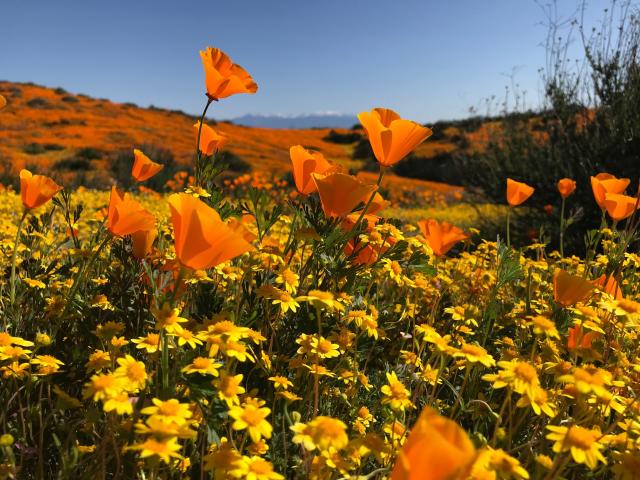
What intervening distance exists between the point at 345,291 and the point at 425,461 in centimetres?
104

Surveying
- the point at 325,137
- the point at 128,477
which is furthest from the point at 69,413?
the point at 325,137

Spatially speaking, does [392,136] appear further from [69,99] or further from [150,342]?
[69,99]

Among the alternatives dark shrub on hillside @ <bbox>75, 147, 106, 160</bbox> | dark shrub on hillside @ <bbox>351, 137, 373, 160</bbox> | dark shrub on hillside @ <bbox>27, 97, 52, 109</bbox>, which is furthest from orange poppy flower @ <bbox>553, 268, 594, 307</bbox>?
dark shrub on hillside @ <bbox>27, 97, 52, 109</bbox>

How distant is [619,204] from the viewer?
1843 millimetres

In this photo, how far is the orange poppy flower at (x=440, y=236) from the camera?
199 cm

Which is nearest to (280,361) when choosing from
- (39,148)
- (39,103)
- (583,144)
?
(583,144)

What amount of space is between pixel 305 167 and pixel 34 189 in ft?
2.81

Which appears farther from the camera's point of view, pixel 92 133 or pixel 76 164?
pixel 92 133

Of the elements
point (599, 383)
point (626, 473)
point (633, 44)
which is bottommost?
point (626, 473)

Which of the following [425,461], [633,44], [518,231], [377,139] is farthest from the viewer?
[518,231]

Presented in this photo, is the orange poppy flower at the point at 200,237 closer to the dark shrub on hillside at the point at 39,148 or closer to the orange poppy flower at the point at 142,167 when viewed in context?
the orange poppy flower at the point at 142,167

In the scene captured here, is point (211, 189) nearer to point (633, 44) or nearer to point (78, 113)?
point (633, 44)

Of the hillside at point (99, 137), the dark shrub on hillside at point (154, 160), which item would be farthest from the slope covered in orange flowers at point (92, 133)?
Result: the dark shrub on hillside at point (154, 160)

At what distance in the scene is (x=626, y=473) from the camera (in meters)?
1.03
